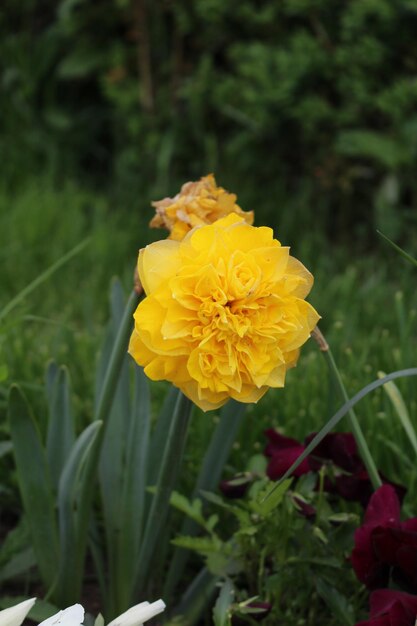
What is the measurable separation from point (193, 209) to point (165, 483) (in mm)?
408

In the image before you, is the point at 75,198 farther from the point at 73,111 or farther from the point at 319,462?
the point at 319,462

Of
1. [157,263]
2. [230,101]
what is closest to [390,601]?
[157,263]

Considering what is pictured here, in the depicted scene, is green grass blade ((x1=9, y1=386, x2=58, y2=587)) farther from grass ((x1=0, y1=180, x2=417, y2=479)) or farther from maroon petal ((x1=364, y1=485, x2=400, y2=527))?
maroon petal ((x1=364, y1=485, x2=400, y2=527))

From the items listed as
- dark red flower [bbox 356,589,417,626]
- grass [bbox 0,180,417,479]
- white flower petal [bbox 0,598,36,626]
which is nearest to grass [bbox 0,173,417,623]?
grass [bbox 0,180,417,479]

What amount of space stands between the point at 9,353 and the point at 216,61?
7.47 ft

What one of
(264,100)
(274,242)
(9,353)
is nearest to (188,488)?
(9,353)

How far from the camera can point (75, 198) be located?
3.67 metres

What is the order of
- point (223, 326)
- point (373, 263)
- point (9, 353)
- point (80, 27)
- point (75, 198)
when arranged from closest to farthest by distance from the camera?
point (223, 326) → point (9, 353) → point (373, 263) → point (75, 198) → point (80, 27)

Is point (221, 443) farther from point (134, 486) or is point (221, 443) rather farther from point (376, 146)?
point (376, 146)

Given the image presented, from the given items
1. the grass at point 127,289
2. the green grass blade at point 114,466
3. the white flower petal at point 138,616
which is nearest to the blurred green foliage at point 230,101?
the grass at point 127,289

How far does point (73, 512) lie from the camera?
150 centimetres

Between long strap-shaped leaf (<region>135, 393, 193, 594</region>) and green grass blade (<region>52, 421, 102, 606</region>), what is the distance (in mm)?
94

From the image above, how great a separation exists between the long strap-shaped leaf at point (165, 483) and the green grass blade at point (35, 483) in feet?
0.46

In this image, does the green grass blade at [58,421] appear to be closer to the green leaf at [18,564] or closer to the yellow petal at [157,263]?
the green leaf at [18,564]
